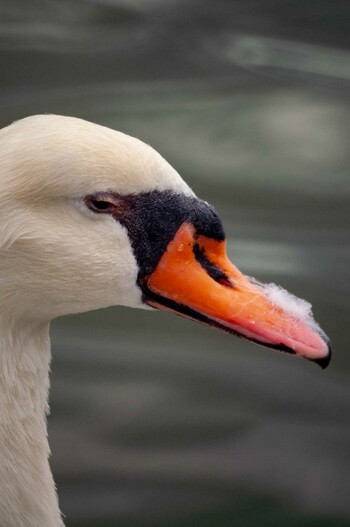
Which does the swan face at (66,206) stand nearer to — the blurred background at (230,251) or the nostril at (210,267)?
the nostril at (210,267)

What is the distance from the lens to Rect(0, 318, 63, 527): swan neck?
301 cm

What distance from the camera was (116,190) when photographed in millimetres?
2904

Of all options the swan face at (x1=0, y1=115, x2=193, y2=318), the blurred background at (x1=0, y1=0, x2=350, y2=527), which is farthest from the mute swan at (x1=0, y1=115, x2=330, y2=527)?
the blurred background at (x1=0, y1=0, x2=350, y2=527)

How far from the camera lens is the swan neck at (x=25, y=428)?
3.01 m

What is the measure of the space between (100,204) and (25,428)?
635 millimetres

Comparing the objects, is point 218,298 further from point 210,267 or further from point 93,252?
point 93,252

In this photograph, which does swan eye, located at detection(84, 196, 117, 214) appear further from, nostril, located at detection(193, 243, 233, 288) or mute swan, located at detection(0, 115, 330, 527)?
nostril, located at detection(193, 243, 233, 288)

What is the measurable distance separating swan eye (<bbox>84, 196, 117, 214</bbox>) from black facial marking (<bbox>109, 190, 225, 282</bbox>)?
5 cm

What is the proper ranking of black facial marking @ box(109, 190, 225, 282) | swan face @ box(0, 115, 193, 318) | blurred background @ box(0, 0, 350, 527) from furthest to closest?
1. blurred background @ box(0, 0, 350, 527)
2. black facial marking @ box(109, 190, 225, 282)
3. swan face @ box(0, 115, 193, 318)

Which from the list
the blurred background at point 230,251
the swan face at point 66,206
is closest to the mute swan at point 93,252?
the swan face at point 66,206

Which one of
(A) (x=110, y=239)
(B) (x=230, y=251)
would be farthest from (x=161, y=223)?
(B) (x=230, y=251)

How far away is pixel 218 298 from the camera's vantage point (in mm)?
2979

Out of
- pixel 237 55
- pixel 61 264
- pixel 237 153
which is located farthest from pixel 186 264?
pixel 237 55

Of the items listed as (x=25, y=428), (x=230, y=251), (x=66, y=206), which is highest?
(x=230, y=251)
